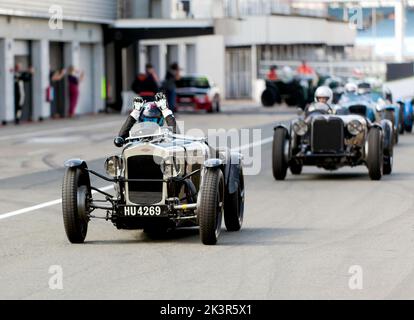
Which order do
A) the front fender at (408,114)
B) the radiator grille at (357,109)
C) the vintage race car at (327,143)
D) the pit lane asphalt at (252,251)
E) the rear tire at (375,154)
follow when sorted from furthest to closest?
the front fender at (408,114), the radiator grille at (357,109), the vintage race car at (327,143), the rear tire at (375,154), the pit lane asphalt at (252,251)

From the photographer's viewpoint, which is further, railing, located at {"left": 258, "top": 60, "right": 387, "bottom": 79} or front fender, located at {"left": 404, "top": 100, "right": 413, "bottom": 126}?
railing, located at {"left": 258, "top": 60, "right": 387, "bottom": 79}

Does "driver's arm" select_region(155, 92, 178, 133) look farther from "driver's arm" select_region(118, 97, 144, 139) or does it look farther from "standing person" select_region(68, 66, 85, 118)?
"standing person" select_region(68, 66, 85, 118)

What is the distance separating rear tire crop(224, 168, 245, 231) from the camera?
1390 cm

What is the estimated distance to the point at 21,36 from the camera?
44.5m

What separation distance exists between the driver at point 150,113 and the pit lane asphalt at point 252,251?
3.55 ft

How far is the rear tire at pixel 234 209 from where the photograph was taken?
1390 centimetres

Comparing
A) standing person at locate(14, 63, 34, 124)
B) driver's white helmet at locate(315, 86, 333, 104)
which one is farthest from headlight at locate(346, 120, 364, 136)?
standing person at locate(14, 63, 34, 124)

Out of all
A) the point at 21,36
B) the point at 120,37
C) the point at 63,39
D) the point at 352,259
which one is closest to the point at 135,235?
the point at 352,259

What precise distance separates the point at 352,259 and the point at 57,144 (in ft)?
66.3

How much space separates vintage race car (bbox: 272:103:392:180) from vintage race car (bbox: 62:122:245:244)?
667 centimetres

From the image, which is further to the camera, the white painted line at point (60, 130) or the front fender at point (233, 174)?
the white painted line at point (60, 130)

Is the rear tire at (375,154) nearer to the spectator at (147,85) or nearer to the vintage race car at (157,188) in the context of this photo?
the vintage race car at (157,188)

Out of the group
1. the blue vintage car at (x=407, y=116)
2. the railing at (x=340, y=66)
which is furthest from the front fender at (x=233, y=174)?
the railing at (x=340, y=66)
